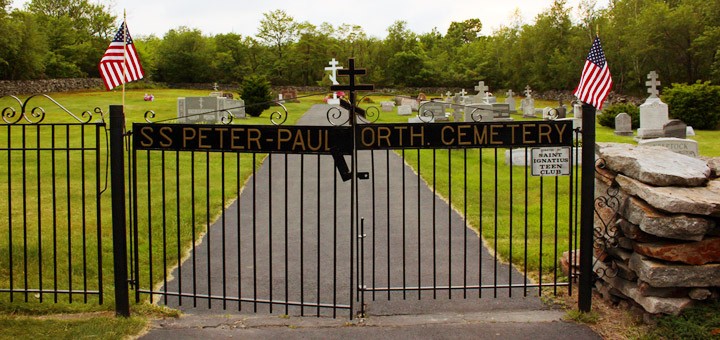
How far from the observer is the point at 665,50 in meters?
49.3

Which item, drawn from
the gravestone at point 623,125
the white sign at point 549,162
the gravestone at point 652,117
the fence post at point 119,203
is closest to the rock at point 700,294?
the white sign at point 549,162

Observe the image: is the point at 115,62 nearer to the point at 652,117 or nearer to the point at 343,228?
the point at 343,228

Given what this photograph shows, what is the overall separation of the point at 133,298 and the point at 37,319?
88 centimetres

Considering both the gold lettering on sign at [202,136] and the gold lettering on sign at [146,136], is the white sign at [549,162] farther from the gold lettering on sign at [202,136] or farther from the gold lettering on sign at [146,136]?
the gold lettering on sign at [146,136]

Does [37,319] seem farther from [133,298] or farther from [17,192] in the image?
[17,192]

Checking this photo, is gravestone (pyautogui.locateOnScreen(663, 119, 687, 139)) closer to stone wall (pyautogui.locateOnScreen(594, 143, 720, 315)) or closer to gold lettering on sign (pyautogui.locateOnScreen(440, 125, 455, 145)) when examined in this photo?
stone wall (pyautogui.locateOnScreen(594, 143, 720, 315))

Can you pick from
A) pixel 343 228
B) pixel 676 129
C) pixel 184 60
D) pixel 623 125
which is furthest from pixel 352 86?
pixel 184 60

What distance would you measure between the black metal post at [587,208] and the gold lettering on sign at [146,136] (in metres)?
3.72

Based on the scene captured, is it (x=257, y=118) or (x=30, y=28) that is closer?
(x=257, y=118)

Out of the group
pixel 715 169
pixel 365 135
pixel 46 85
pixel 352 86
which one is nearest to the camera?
pixel 352 86

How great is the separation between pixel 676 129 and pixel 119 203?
63.4ft

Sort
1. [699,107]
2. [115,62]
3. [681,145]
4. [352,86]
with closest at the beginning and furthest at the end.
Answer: [352,86] → [115,62] → [681,145] → [699,107]

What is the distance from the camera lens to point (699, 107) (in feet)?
92.6

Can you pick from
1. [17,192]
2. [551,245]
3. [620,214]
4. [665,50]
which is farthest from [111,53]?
[665,50]
